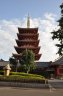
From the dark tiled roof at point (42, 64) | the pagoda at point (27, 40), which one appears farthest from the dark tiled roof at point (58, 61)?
the pagoda at point (27, 40)

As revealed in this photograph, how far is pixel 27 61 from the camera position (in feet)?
249

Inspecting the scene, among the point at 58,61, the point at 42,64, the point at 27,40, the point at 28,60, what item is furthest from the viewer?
the point at 27,40

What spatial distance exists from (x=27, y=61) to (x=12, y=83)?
3885cm

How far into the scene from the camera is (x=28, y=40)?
9925 cm

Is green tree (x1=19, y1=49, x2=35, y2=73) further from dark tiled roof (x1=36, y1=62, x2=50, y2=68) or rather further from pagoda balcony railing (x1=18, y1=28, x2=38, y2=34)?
pagoda balcony railing (x1=18, y1=28, x2=38, y2=34)

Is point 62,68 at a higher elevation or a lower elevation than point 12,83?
higher

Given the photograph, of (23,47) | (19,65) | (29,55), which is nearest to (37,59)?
(23,47)

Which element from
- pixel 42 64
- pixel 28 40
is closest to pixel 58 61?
pixel 42 64

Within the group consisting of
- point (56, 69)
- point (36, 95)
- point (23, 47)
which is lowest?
point (36, 95)

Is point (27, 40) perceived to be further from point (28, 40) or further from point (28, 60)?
point (28, 60)

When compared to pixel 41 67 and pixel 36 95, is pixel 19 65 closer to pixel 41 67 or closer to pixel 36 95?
pixel 41 67

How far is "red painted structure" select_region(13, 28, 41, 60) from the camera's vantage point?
Answer: 98.2 meters

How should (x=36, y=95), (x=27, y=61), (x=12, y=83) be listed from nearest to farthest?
(x=36, y=95) → (x=12, y=83) → (x=27, y=61)

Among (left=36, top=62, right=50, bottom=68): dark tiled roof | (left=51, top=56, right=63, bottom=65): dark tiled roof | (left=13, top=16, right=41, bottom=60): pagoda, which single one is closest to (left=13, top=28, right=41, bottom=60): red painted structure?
(left=13, top=16, right=41, bottom=60): pagoda
